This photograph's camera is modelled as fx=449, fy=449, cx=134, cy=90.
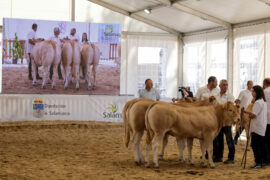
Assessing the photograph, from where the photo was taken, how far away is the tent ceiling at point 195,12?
55.6ft

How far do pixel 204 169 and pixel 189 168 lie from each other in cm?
27

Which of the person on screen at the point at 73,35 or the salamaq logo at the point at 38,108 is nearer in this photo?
the salamaq logo at the point at 38,108

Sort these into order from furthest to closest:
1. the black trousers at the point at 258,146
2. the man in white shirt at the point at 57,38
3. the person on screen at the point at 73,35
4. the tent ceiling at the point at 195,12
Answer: the person on screen at the point at 73,35
the man in white shirt at the point at 57,38
the tent ceiling at the point at 195,12
the black trousers at the point at 258,146

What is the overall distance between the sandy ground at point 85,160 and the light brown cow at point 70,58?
4926 mm

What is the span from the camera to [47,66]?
1873cm

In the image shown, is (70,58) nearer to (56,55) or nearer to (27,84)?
(56,55)

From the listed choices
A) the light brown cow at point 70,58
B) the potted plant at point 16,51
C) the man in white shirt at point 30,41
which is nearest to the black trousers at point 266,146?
the light brown cow at point 70,58

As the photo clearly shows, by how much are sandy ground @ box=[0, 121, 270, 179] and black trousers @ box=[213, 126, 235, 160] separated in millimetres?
274

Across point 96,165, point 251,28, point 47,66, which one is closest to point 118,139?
point 96,165

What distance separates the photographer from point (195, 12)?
19.0 metres

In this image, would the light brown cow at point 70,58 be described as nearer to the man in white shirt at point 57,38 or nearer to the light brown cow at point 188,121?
the man in white shirt at point 57,38

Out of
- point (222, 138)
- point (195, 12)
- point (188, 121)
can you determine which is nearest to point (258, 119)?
point (188, 121)

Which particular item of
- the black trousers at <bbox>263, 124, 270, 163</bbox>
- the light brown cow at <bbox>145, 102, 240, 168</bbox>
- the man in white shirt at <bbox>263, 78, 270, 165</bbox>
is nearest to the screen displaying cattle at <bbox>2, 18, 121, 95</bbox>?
the light brown cow at <bbox>145, 102, 240, 168</bbox>

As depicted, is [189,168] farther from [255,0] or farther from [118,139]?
[255,0]
